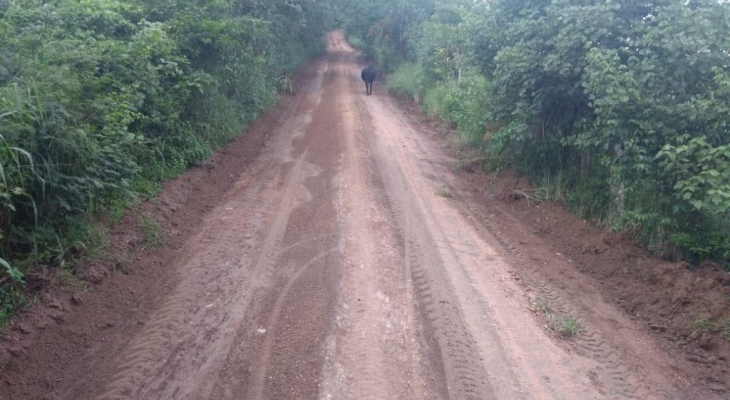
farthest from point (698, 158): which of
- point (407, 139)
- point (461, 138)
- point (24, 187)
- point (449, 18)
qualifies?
point (449, 18)

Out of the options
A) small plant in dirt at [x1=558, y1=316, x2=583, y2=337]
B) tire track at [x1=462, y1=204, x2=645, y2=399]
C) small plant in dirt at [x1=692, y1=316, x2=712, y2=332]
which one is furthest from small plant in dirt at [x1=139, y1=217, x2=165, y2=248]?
small plant in dirt at [x1=692, y1=316, x2=712, y2=332]

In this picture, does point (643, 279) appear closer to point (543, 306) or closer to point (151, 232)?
point (543, 306)

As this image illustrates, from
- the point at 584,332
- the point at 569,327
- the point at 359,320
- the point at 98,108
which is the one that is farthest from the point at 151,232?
→ the point at 584,332

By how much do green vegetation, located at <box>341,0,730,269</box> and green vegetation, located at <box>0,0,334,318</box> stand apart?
575cm

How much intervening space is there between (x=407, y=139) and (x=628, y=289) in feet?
30.8

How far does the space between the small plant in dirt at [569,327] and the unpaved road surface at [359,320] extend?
8cm

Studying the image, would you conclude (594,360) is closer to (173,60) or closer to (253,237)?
(253,237)

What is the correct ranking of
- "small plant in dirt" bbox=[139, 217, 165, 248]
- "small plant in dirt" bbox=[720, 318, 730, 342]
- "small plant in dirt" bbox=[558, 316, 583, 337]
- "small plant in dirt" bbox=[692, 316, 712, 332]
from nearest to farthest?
"small plant in dirt" bbox=[720, 318, 730, 342]
"small plant in dirt" bbox=[692, 316, 712, 332]
"small plant in dirt" bbox=[558, 316, 583, 337]
"small plant in dirt" bbox=[139, 217, 165, 248]

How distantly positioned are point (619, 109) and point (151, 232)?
246 inches

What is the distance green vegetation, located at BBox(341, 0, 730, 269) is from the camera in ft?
21.7

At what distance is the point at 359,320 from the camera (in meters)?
5.73

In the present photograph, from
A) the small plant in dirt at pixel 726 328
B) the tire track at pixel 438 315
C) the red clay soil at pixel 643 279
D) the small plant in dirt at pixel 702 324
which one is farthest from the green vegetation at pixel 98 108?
the small plant in dirt at pixel 726 328

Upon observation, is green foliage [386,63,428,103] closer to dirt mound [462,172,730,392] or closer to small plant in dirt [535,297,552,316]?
dirt mound [462,172,730,392]

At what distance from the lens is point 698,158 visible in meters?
6.36
